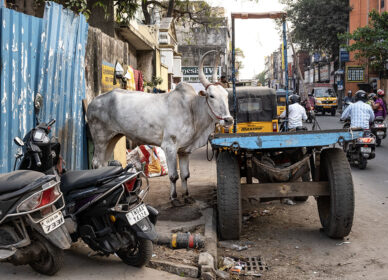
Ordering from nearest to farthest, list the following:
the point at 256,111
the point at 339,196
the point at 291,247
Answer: the point at 339,196 → the point at 291,247 → the point at 256,111

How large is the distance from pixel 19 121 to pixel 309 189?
11.4 ft

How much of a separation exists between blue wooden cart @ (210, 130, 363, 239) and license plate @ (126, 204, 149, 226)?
4.25ft

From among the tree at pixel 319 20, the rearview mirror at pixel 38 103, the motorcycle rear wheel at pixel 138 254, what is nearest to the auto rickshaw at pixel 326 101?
the tree at pixel 319 20

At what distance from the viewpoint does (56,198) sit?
3.50 m

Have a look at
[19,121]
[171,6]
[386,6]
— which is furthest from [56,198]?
[386,6]

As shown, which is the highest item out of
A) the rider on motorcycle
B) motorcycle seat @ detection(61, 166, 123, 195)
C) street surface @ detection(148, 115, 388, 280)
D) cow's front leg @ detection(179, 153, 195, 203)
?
the rider on motorcycle

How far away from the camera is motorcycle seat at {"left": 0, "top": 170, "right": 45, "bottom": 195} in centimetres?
333

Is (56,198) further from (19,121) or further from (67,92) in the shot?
(67,92)

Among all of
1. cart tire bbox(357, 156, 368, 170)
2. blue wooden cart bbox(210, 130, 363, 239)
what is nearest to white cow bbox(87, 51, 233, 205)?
blue wooden cart bbox(210, 130, 363, 239)

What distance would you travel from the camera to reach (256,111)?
38.7 ft

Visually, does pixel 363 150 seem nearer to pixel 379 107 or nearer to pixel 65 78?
pixel 379 107

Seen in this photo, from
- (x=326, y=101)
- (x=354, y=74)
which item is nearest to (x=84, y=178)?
(x=326, y=101)

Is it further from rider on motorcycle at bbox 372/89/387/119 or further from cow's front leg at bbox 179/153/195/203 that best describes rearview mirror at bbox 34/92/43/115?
rider on motorcycle at bbox 372/89/387/119

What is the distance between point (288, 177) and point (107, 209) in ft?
8.25
